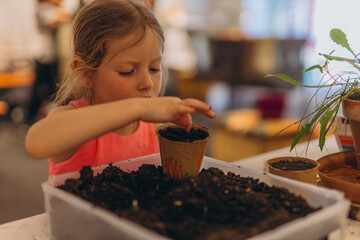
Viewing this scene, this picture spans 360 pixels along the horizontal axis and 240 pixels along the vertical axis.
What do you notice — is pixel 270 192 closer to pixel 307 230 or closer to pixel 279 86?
A: pixel 307 230

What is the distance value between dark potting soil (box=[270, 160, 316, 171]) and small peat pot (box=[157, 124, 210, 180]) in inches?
8.5

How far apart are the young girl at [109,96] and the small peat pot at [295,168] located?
24cm

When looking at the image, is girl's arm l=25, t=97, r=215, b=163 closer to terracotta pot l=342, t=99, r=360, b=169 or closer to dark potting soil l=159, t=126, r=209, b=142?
dark potting soil l=159, t=126, r=209, b=142

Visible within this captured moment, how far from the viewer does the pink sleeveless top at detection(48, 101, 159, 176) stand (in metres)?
1.14

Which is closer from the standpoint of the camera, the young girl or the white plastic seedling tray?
the white plastic seedling tray

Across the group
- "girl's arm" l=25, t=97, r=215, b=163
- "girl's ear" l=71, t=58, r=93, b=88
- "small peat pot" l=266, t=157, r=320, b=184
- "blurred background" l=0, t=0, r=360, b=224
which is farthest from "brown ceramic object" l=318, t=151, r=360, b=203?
"blurred background" l=0, t=0, r=360, b=224

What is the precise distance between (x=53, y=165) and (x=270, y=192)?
2.26ft

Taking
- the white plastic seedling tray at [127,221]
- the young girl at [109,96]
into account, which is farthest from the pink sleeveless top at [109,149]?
the white plastic seedling tray at [127,221]

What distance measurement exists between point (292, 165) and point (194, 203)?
0.37 m

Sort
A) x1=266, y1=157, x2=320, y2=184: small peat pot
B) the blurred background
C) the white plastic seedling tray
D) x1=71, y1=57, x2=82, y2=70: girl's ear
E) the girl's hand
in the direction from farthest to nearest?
the blurred background < x1=71, y1=57, x2=82, y2=70: girl's ear < x1=266, y1=157, x2=320, y2=184: small peat pot < the girl's hand < the white plastic seedling tray

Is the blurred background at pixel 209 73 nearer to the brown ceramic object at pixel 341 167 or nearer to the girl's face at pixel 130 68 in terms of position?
the brown ceramic object at pixel 341 167

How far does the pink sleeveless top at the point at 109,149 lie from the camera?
1.14 metres

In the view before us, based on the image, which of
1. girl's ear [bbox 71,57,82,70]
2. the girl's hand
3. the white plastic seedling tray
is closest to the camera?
the white plastic seedling tray

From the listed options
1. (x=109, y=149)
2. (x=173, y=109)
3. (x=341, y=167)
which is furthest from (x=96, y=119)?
(x=341, y=167)
